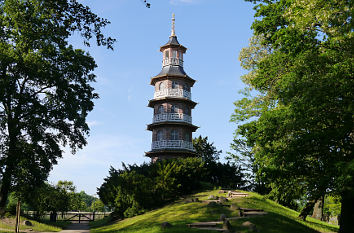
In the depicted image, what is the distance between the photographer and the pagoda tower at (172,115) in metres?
38.9

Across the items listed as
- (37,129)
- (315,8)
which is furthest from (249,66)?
(37,129)

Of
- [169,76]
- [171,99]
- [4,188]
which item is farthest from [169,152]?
[4,188]

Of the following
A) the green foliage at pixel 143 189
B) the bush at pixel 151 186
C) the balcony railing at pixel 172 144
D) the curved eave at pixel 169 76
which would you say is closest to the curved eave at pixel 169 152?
the balcony railing at pixel 172 144

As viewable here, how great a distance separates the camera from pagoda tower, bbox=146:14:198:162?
38.9 meters

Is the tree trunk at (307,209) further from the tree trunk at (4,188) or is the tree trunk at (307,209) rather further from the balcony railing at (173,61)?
the balcony railing at (173,61)

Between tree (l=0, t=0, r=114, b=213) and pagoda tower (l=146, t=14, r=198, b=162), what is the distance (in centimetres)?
1195

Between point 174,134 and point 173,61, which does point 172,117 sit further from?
point 173,61

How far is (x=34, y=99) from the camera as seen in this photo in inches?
1036

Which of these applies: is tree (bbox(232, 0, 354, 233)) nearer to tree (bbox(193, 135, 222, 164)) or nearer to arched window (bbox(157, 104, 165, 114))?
arched window (bbox(157, 104, 165, 114))

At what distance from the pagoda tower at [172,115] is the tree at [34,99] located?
39.2ft

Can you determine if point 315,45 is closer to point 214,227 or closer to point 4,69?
point 214,227

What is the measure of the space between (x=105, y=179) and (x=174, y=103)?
489 inches

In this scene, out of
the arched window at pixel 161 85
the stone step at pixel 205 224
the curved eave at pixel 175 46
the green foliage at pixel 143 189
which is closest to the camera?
the stone step at pixel 205 224

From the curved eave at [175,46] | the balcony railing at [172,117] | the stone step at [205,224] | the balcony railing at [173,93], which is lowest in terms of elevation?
the stone step at [205,224]
